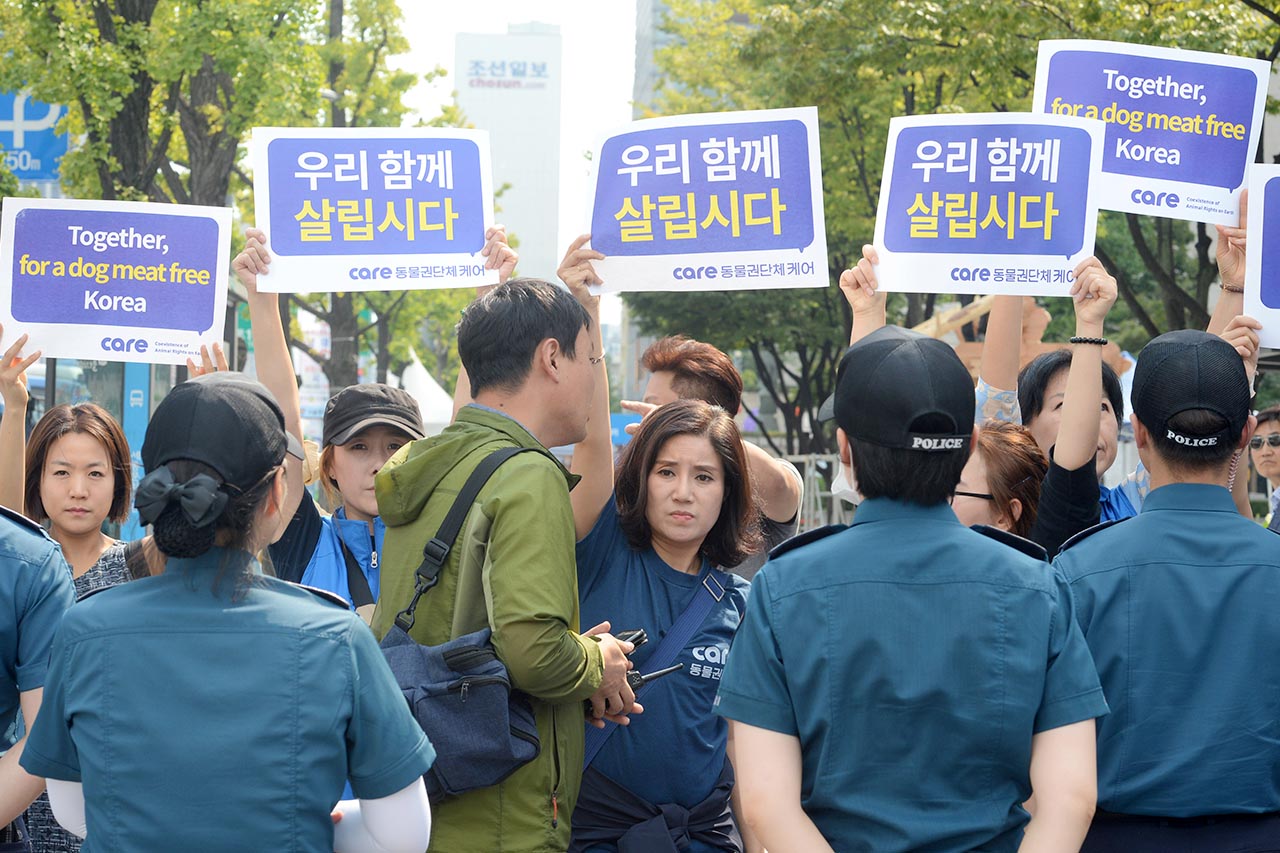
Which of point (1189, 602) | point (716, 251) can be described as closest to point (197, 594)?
point (1189, 602)

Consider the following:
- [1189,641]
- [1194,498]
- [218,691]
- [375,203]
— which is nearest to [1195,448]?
[1194,498]

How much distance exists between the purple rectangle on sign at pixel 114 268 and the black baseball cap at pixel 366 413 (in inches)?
31.7

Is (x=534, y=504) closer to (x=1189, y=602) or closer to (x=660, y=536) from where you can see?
(x=660, y=536)

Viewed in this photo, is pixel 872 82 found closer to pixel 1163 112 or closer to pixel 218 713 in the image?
pixel 1163 112

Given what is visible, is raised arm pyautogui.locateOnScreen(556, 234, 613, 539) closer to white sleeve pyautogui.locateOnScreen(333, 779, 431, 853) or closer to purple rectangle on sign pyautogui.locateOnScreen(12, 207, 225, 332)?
white sleeve pyautogui.locateOnScreen(333, 779, 431, 853)

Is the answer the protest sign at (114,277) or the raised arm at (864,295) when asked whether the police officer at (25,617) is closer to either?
the protest sign at (114,277)

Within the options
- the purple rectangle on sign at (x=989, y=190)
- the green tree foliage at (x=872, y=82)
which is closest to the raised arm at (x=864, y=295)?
the purple rectangle on sign at (x=989, y=190)

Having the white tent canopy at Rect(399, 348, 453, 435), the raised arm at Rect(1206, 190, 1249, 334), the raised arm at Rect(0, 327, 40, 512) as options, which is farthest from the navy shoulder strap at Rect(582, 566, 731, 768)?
the white tent canopy at Rect(399, 348, 453, 435)

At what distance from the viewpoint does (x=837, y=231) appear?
2131cm

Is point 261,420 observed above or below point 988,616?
above

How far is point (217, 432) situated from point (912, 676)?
4.25ft

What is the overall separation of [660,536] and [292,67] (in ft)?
34.7

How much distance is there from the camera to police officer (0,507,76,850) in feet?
9.67

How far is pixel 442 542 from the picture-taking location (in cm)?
299
